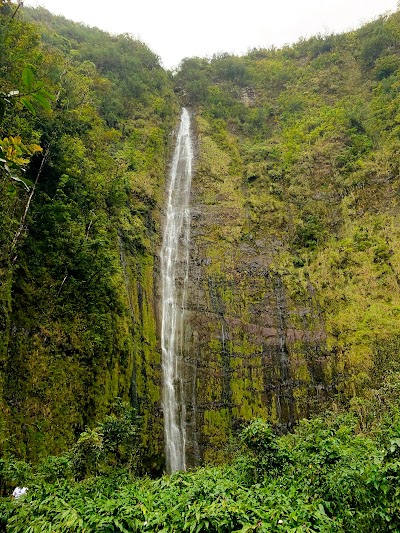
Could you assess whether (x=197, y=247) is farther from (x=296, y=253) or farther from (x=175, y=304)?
(x=296, y=253)

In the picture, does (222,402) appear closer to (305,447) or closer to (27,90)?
(305,447)

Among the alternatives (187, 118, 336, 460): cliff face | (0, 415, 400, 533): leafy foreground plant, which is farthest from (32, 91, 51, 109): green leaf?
(187, 118, 336, 460): cliff face

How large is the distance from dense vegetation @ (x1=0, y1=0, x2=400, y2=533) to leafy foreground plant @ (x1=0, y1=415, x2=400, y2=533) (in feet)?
0.08

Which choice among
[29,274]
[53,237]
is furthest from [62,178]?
[29,274]

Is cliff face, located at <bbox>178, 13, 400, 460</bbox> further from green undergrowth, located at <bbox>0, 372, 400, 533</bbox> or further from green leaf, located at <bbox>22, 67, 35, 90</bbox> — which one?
green leaf, located at <bbox>22, 67, 35, 90</bbox>

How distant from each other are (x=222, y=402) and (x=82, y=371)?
24.7 feet

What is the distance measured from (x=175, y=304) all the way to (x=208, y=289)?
6.72ft

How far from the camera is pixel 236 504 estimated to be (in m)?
3.33

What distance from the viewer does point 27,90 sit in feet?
5.80

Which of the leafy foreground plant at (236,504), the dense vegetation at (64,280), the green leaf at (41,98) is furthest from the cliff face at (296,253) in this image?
the green leaf at (41,98)

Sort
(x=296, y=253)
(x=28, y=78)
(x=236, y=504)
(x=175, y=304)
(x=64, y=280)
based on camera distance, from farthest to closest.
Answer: (x=296, y=253)
(x=175, y=304)
(x=64, y=280)
(x=236, y=504)
(x=28, y=78)

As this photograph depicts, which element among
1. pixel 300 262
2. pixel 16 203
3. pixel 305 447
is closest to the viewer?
pixel 305 447

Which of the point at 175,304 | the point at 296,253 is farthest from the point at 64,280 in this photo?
the point at 296,253

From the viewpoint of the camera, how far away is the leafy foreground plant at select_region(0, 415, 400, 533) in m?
3.15
